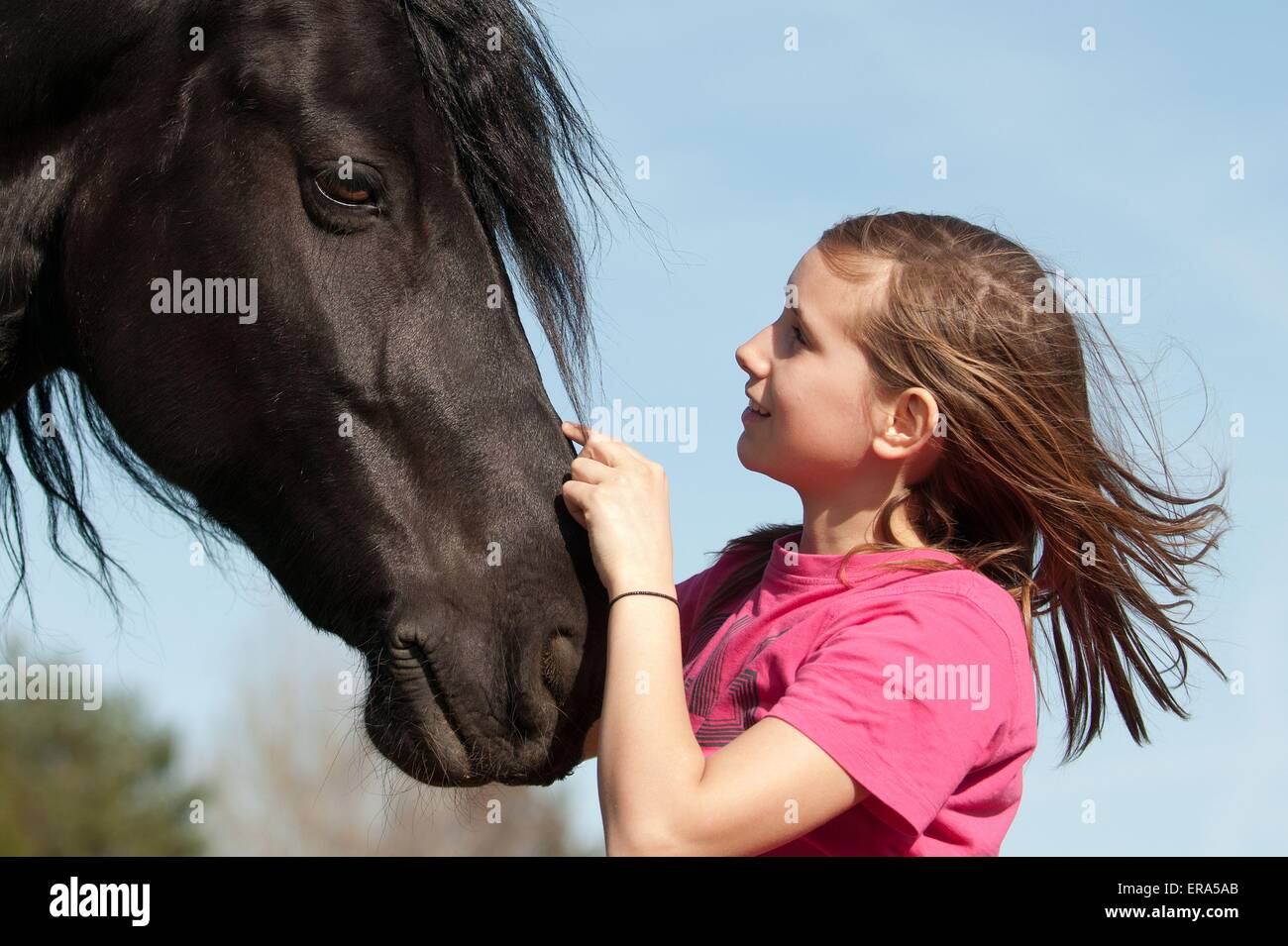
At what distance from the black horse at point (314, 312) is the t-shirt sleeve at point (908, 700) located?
0.49 meters

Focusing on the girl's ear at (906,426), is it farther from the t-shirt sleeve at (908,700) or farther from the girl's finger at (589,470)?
the girl's finger at (589,470)

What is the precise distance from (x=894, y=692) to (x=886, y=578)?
28 cm

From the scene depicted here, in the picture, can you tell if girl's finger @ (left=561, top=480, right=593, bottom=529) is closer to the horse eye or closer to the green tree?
the horse eye

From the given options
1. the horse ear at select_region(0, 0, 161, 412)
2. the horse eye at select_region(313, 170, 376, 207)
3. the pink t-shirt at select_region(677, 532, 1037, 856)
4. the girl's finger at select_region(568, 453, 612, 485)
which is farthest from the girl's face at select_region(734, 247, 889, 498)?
the horse ear at select_region(0, 0, 161, 412)

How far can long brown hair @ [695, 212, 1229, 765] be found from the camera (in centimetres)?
232

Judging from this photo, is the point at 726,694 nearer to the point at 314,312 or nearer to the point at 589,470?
the point at 589,470

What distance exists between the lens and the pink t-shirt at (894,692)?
1.92 metres

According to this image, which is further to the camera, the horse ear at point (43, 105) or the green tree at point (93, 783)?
the green tree at point (93, 783)

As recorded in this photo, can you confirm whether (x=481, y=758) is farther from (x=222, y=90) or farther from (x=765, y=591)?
(x=222, y=90)

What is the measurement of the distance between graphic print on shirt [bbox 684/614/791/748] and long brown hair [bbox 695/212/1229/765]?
25 cm

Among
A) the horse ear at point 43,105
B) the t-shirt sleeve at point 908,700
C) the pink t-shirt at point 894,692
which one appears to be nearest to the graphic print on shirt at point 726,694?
the pink t-shirt at point 894,692
